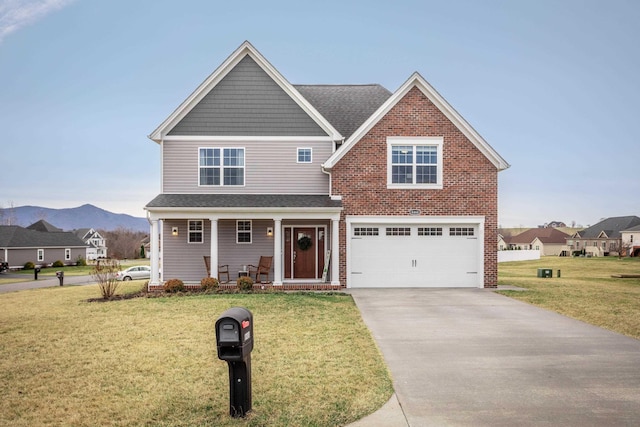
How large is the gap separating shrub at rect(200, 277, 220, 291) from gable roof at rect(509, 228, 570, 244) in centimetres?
9772

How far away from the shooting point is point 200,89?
63.8ft

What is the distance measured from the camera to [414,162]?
18953 mm

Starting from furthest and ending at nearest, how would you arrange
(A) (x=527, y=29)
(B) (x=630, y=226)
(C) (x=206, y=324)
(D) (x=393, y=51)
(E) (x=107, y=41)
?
(B) (x=630, y=226), (D) (x=393, y=51), (E) (x=107, y=41), (A) (x=527, y=29), (C) (x=206, y=324)

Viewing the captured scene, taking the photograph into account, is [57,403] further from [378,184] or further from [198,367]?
[378,184]

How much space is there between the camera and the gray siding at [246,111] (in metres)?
19.7

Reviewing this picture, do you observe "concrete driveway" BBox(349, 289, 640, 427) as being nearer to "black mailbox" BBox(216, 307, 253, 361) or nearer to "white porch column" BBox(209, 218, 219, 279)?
"black mailbox" BBox(216, 307, 253, 361)

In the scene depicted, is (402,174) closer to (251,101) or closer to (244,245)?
(251,101)

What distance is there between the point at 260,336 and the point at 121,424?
464cm

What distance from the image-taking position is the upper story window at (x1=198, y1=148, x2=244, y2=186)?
19766mm

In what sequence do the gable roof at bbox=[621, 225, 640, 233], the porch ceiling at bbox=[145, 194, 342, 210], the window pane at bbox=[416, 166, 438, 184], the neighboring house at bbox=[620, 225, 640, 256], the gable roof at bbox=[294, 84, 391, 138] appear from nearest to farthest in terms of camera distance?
1. the porch ceiling at bbox=[145, 194, 342, 210]
2. the window pane at bbox=[416, 166, 438, 184]
3. the gable roof at bbox=[294, 84, 391, 138]
4. the neighboring house at bbox=[620, 225, 640, 256]
5. the gable roof at bbox=[621, 225, 640, 233]

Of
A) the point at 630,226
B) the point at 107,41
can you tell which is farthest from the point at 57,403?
the point at 630,226

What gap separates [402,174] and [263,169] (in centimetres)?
584

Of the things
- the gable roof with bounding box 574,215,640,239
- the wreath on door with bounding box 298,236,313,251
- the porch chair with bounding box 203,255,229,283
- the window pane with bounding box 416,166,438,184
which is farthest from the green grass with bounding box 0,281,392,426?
the gable roof with bounding box 574,215,640,239

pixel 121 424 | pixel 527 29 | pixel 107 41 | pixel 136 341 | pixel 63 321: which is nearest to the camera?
pixel 121 424
